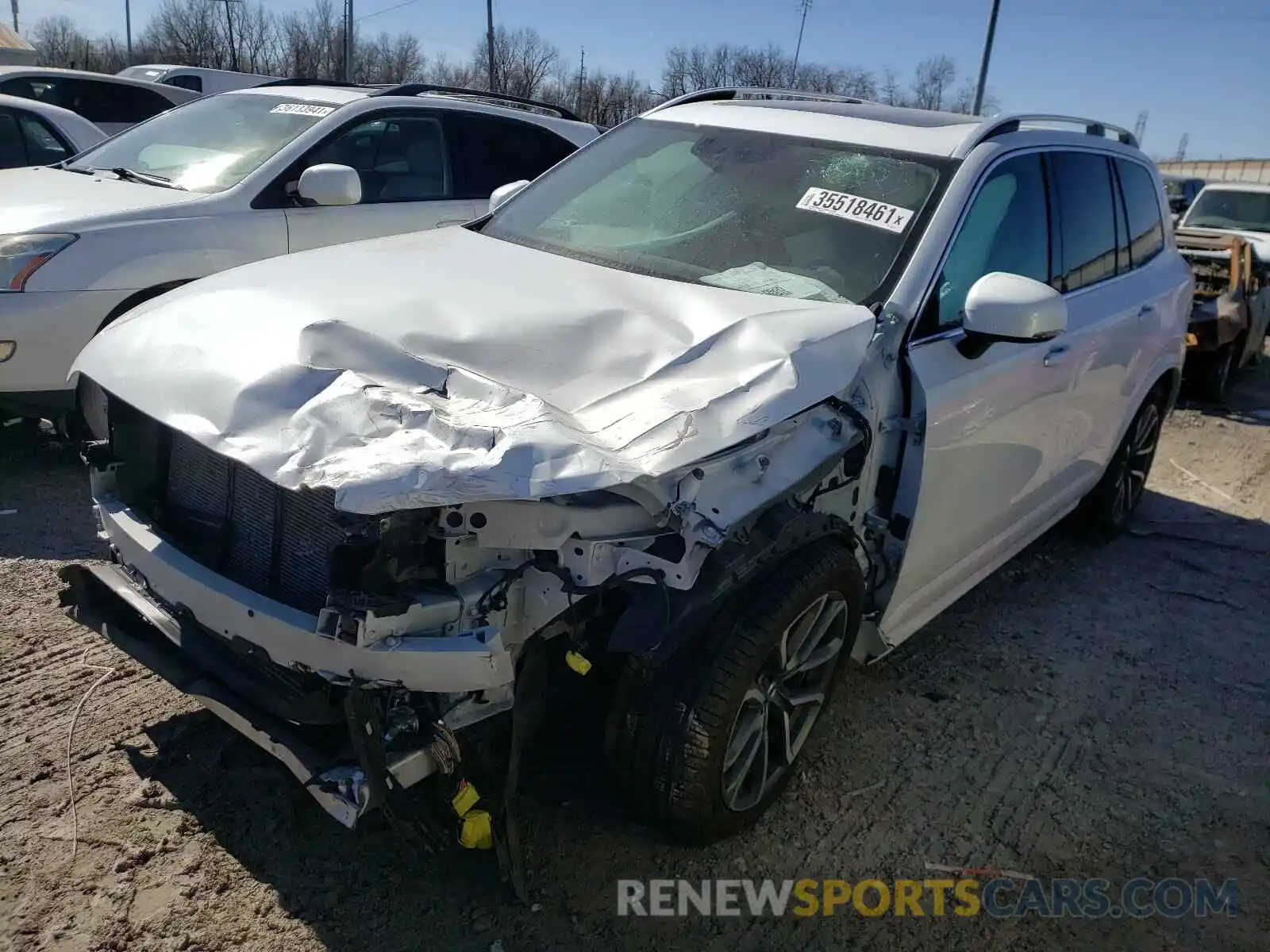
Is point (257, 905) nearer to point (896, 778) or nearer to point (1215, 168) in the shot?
point (896, 778)

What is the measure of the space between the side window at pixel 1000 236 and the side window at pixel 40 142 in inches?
279

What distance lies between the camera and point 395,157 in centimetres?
609

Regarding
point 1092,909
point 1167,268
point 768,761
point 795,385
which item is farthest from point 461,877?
point 1167,268

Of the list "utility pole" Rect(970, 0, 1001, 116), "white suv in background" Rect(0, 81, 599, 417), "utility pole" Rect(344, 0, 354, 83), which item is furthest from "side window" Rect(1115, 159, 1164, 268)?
"utility pole" Rect(344, 0, 354, 83)

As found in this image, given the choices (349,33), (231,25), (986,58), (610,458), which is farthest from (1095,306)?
(231,25)

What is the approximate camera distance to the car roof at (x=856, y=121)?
11.5ft

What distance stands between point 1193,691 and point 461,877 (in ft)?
9.82

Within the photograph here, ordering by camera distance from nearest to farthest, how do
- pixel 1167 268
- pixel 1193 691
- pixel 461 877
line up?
pixel 461 877, pixel 1193 691, pixel 1167 268

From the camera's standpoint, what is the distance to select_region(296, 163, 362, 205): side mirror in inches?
201

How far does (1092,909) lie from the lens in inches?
110

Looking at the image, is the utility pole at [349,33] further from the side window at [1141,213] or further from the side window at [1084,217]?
the side window at [1084,217]

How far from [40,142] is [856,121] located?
6665mm

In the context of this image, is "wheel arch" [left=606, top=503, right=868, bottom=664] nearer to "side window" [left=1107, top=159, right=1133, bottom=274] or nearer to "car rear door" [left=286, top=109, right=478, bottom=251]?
"side window" [left=1107, top=159, right=1133, bottom=274]

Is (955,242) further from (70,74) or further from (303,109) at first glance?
(70,74)
